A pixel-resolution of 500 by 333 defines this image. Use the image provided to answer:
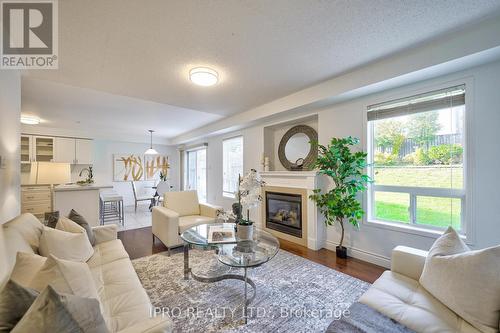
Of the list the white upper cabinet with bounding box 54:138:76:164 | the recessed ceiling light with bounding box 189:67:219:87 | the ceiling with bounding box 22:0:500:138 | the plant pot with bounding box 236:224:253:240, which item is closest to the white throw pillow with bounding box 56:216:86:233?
the plant pot with bounding box 236:224:253:240

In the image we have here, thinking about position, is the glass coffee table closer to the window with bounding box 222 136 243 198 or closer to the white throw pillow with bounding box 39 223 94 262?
the white throw pillow with bounding box 39 223 94 262

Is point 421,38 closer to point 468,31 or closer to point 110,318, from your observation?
point 468,31

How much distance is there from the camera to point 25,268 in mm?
1106

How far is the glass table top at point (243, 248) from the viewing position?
1.82 meters

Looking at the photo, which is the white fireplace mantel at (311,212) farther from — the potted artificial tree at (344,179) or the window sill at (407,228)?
the window sill at (407,228)

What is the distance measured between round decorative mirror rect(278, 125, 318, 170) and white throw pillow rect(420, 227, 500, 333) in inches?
89.4

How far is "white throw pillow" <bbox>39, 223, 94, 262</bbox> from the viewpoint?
1.57 metres

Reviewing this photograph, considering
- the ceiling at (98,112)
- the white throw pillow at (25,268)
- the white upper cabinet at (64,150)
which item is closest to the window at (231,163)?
the ceiling at (98,112)

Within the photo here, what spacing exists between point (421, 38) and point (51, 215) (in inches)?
167

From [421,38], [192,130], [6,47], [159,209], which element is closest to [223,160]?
[192,130]

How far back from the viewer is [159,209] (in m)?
3.21

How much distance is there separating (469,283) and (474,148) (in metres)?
1.53

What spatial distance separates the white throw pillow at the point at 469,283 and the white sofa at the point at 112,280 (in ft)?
5.08

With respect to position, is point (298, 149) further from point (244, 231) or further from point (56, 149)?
point (56, 149)
